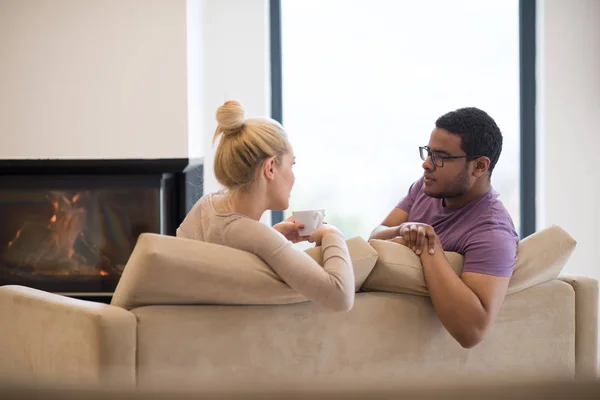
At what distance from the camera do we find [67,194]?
168 inches

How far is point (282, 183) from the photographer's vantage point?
2.07 meters

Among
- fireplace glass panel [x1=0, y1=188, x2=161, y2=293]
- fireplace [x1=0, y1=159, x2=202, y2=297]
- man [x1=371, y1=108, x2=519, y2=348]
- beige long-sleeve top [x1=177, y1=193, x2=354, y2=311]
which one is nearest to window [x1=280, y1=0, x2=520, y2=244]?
fireplace [x1=0, y1=159, x2=202, y2=297]

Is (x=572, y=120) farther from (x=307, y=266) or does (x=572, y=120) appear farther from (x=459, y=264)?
(x=307, y=266)

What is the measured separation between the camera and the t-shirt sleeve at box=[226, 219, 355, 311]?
5.57 feet

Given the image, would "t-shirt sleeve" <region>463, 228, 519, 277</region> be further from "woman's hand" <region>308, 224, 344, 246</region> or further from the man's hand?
"woman's hand" <region>308, 224, 344, 246</region>

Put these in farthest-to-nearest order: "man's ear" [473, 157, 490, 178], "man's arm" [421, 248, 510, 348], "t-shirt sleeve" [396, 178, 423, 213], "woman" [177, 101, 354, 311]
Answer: "t-shirt sleeve" [396, 178, 423, 213]
"man's ear" [473, 157, 490, 178]
"man's arm" [421, 248, 510, 348]
"woman" [177, 101, 354, 311]

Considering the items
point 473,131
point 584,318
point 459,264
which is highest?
point 473,131

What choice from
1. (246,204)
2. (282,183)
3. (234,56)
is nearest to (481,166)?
(282,183)

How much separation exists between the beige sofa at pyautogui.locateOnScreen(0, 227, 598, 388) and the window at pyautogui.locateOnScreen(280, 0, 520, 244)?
3.00 metres

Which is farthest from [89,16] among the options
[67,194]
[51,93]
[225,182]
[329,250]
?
[329,250]

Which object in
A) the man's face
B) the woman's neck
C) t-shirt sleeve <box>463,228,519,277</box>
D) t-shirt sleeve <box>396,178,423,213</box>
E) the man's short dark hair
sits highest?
the man's short dark hair

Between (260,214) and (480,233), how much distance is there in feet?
1.91

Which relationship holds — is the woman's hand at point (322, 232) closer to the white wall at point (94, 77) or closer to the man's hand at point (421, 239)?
the man's hand at point (421, 239)

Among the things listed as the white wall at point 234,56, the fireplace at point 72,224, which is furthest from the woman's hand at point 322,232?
the white wall at point 234,56
